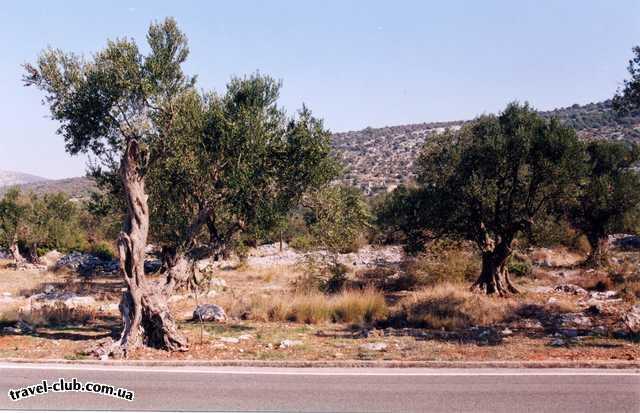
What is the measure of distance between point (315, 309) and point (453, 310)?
5210 mm

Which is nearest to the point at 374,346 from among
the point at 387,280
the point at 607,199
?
the point at 387,280

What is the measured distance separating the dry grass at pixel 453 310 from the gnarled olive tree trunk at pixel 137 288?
887 centimetres

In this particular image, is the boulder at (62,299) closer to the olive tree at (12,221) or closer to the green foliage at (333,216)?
the green foliage at (333,216)

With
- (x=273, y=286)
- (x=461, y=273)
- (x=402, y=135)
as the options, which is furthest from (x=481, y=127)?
(x=402, y=135)

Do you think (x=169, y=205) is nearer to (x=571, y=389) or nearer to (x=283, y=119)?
(x=283, y=119)

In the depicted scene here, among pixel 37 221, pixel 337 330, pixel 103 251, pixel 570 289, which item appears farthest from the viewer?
pixel 103 251

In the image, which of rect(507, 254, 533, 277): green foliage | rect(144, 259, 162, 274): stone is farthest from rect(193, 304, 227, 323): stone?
rect(507, 254, 533, 277): green foliage

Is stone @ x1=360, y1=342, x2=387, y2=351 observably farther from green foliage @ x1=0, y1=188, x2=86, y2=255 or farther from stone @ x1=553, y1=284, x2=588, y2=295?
green foliage @ x1=0, y1=188, x2=86, y2=255

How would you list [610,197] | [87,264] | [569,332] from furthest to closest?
[87,264] < [610,197] < [569,332]

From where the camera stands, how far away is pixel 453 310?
19406 mm

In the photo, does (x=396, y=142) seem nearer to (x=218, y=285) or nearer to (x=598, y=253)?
(x=598, y=253)

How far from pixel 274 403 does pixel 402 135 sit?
3929 inches

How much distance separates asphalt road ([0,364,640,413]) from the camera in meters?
8.95

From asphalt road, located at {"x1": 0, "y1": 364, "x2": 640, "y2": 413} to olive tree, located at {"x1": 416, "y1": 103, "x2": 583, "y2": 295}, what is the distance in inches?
463
